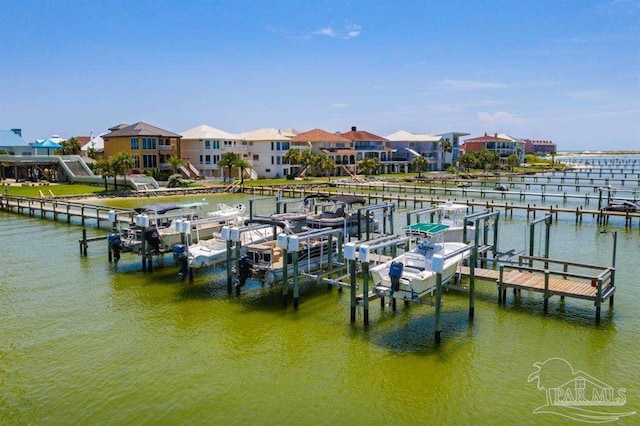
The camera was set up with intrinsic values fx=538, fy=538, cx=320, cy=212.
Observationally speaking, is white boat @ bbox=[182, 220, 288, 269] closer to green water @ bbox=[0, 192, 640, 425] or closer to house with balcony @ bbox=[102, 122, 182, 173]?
green water @ bbox=[0, 192, 640, 425]

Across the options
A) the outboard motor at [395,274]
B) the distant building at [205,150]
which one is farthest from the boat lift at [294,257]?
the distant building at [205,150]

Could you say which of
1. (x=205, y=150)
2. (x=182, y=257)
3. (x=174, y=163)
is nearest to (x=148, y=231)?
(x=182, y=257)

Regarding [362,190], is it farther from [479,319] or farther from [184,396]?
[184,396]

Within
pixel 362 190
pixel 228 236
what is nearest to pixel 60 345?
pixel 228 236

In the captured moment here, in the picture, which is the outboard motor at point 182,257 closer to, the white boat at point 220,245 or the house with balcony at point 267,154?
the white boat at point 220,245

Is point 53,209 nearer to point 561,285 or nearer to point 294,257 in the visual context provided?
point 294,257

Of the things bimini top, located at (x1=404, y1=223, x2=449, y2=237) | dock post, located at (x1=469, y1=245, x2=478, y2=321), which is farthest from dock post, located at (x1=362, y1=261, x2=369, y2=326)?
dock post, located at (x1=469, y1=245, x2=478, y2=321)
